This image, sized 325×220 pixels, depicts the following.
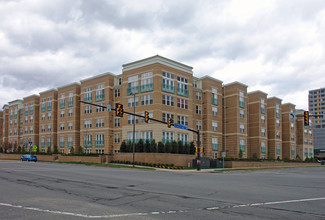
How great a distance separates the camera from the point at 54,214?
28.2 feet

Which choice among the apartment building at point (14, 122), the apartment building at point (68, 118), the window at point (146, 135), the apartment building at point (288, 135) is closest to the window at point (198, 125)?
the window at point (146, 135)

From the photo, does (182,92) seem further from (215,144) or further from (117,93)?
(215,144)

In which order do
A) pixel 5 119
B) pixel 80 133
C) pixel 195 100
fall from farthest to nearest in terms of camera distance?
pixel 5 119 → pixel 80 133 → pixel 195 100

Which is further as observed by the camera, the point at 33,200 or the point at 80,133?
the point at 80,133

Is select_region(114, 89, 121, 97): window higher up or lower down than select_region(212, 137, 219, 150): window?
higher up

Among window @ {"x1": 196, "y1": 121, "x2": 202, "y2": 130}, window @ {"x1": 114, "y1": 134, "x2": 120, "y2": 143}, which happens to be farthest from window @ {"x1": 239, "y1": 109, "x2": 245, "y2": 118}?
window @ {"x1": 114, "y1": 134, "x2": 120, "y2": 143}

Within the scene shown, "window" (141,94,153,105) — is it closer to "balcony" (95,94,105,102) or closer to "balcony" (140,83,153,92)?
"balcony" (140,83,153,92)

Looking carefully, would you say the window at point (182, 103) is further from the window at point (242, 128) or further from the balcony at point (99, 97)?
the window at point (242, 128)

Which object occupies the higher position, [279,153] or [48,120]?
[48,120]

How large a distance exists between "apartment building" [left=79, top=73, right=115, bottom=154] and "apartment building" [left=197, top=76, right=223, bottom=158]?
54.0 feet

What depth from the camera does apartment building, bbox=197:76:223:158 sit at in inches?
2255

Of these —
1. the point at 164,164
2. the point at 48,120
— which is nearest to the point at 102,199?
the point at 164,164

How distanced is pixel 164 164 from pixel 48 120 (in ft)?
134

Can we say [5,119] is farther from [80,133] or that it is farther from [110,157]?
[110,157]
